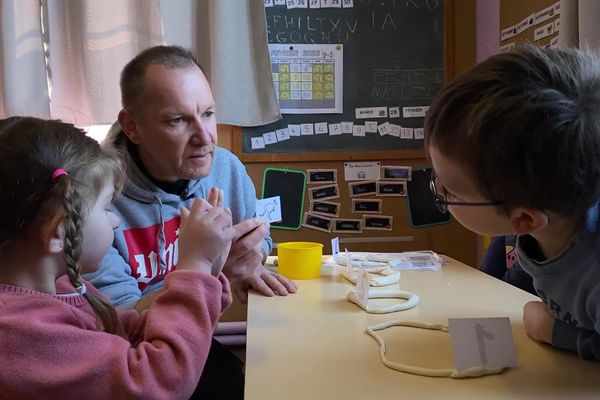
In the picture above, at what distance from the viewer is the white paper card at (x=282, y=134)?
98.7 inches

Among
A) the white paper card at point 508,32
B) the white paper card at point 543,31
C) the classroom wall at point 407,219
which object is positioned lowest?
the classroom wall at point 407,219

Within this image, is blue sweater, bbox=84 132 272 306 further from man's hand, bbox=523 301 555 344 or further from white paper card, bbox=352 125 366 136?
white paper card, bbox=352 125 366 136

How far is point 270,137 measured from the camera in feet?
8.22

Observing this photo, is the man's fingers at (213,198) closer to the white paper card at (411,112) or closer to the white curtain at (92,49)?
the white curtain at (92,49)

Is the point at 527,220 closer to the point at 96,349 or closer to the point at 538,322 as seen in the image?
the point at 538,322

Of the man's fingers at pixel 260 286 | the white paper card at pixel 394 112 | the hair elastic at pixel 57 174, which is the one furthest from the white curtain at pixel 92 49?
the hair elastic at pixel 57 174

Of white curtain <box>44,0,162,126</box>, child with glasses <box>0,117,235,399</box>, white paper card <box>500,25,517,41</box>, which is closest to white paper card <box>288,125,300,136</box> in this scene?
white curtain <box>44,0,162,126</box>

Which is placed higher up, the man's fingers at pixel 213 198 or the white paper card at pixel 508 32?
the white paper card at pixel 508 32

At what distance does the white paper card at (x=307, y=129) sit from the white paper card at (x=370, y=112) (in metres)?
0.20

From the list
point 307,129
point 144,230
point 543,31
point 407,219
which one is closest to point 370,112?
point 307,129

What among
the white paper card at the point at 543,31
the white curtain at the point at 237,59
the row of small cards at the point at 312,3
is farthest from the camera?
the row of small cards at the point at 312,3

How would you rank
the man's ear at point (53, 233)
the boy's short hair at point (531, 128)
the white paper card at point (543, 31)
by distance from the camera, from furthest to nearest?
1. the white paper card at point (543, 31)
2. the man's ear at point (53, 233)
3. the boy's short hair at point (531, 128)

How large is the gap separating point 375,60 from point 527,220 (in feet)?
6.11

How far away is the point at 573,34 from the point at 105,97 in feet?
5.42
